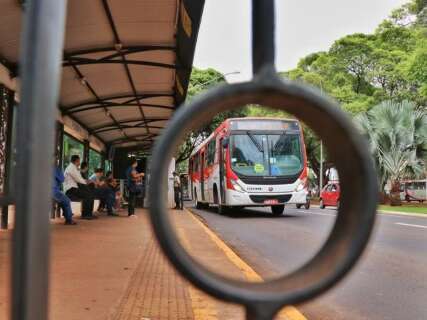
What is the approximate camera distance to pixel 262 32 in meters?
0.99

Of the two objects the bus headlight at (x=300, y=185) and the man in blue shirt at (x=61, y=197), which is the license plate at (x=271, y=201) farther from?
the man in blue shirt at (x=61, y=197)

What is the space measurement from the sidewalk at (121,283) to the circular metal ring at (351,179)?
4.84ft

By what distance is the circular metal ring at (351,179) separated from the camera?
2.92ft

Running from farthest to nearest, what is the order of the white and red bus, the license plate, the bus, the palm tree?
the bus < the palm tree < the license plate < the white and red bus

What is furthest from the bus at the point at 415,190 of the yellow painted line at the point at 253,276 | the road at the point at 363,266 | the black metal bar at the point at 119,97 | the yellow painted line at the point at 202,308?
the yellow painted line at the point at 202,308

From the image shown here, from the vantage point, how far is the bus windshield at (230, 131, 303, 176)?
16953mm

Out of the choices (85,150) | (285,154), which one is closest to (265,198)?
(285,154)

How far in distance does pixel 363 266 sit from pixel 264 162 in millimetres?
9263

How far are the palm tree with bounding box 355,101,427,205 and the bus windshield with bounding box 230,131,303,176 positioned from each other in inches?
540

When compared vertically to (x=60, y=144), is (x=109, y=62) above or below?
above

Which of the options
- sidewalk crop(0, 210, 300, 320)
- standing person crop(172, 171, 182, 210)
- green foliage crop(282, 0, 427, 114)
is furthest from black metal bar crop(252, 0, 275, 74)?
green foliage crop(282, 0, 427, 114)

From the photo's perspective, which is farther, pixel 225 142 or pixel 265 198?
pixel 225 142

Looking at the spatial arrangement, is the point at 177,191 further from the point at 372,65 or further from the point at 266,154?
the point at 372,65

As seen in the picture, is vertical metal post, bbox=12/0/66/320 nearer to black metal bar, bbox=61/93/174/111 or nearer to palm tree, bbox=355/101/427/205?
black metal bar, bbox=61/93/174/111
